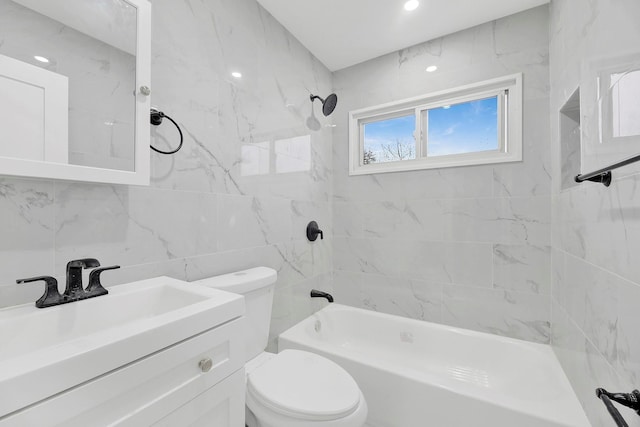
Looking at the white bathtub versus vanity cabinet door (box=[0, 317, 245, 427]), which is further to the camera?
the white bathtub

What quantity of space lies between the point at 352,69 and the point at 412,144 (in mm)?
881

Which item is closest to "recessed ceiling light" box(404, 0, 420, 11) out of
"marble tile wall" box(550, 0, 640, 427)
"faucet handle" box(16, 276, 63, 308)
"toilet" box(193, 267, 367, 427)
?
"marble tile wall" box(550, 0, 640, 427)

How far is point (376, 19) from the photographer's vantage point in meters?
1.85

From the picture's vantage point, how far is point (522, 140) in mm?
1808

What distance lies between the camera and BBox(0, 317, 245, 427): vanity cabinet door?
20.6 inches

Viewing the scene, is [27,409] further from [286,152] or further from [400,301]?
[400,301]

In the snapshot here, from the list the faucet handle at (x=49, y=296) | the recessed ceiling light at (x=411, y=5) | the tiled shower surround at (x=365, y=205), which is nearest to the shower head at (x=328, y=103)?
the tiled shower surround at (x=365, y=205)

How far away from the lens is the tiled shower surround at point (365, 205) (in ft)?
2.97

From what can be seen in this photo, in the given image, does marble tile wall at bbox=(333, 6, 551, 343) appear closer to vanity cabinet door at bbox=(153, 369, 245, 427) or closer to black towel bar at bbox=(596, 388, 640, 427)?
black towel bar at bbox=(596, 388, 640, 427)

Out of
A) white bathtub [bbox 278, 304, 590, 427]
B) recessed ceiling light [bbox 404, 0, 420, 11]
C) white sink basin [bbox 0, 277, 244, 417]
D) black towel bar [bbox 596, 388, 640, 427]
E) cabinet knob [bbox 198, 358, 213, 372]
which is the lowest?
white bathtub [bbox 278, 304, 590, 427]

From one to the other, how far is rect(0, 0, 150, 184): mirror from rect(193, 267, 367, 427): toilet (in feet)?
2.15

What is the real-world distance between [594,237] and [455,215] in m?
0.96

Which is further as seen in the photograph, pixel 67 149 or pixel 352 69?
pixel 352 69

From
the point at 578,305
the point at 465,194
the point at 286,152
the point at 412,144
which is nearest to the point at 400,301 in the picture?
the point at 465,194
